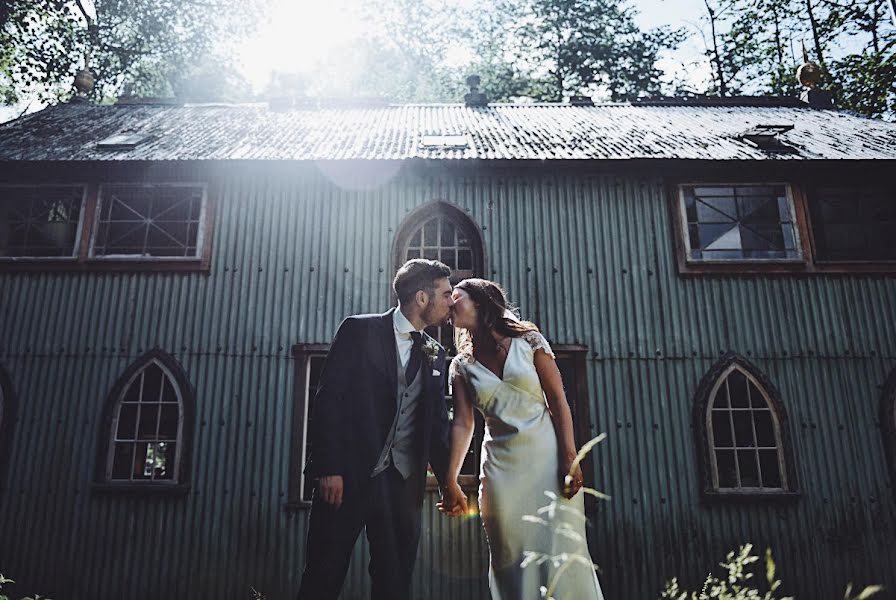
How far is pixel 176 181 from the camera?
8477 millimetres

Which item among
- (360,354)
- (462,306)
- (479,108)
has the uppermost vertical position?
(479,108)

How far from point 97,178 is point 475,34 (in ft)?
67.4

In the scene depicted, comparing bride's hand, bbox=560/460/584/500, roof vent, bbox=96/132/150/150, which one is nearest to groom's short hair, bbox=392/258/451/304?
bride's hand, bbox=560/460/584/500

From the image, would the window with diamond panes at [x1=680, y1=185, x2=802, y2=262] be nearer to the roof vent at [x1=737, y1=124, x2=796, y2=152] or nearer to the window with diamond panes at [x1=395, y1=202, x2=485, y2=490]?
the roof vent at [x1=737, y1=124, x2=796, y2=152]

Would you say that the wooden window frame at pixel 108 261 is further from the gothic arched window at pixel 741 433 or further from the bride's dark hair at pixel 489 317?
the gothic arched window at pixel 741 433

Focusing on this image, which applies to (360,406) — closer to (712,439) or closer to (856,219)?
(712,439)

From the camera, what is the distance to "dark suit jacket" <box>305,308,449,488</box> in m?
3.59

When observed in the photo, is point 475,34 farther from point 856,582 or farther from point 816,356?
point 856,582

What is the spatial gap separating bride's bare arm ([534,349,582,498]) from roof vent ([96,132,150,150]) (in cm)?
792

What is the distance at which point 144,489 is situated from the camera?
7.31 metres

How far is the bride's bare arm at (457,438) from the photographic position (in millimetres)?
3828

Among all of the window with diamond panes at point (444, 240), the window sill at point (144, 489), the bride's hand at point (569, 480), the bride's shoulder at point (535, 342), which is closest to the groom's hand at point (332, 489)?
the bride's hand at point (569, 480)

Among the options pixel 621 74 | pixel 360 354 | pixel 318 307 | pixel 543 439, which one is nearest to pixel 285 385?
pixel 318 307

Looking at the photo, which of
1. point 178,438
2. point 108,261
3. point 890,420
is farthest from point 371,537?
point 890,420
